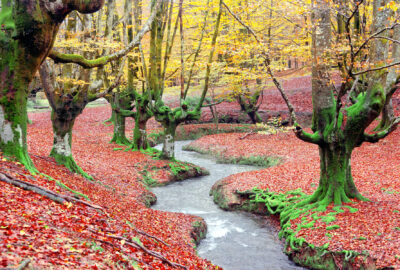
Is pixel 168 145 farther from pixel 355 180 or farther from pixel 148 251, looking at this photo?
pixel 148 251

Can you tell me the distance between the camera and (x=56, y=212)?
259 inches

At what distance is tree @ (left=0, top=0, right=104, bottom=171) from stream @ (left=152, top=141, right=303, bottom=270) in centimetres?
583

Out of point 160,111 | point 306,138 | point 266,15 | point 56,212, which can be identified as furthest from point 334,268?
point 266,15

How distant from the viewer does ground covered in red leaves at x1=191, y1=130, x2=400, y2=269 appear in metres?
8.42

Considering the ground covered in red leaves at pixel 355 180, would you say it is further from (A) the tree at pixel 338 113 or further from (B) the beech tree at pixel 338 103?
(B) the beech tree at pixel 338 103

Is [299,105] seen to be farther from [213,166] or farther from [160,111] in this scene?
[160,111]

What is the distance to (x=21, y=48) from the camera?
8039 mm

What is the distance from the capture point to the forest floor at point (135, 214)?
5223mm

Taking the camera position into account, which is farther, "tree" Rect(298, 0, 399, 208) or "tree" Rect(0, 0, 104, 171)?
"tree" Rect(298, 0, 399, 208)

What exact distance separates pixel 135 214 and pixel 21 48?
5.50 metres

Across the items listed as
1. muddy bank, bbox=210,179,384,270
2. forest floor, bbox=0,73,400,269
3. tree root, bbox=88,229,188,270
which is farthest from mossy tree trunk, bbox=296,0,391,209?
tree root, bbox=88,229,188,270

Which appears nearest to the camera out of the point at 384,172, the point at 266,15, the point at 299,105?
the point at 384,172

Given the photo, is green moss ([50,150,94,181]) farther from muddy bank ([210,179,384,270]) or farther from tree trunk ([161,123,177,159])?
muddy bank ([210,179,384,270])

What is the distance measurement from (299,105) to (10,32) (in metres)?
28.9
